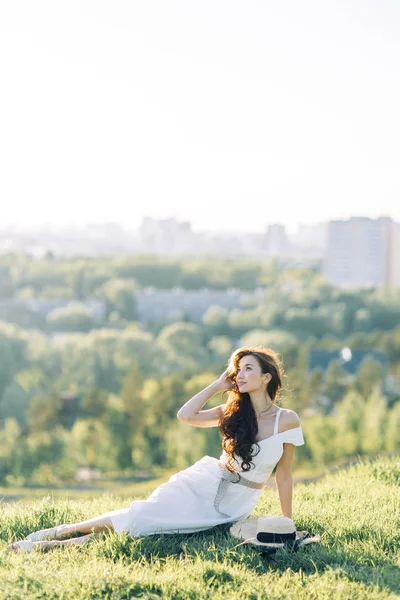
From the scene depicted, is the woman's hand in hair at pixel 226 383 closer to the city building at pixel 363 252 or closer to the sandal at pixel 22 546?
the sandal at pixel 22 546

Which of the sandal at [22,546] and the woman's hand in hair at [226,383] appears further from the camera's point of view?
the woman's hand in hair at [226,383]

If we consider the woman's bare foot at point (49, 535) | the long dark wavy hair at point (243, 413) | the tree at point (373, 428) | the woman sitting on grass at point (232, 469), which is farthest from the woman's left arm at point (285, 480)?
the tree at point (373, 428)

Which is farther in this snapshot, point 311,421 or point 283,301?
point 283,301

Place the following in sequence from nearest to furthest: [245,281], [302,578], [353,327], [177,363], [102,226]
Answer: [302,578] < [177,363] < [353,327] < [245,281] < [102,226]

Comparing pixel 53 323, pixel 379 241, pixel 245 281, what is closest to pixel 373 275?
pixel 379 241

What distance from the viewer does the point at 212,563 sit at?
9.27 ft

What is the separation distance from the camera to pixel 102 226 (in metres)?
133

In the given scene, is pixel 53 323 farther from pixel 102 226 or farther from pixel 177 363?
pixel 102 226

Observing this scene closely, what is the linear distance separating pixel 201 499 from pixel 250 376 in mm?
497

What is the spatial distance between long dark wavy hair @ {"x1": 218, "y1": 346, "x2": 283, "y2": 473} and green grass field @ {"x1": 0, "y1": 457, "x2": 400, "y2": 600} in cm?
30

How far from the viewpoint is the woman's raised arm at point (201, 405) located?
129 inches

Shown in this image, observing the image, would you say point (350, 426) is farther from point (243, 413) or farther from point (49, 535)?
point (49, 535)

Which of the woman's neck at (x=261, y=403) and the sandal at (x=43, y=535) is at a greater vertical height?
the woman's neck at (x=261, y=403)

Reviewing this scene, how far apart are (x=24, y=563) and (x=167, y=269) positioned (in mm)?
75420
